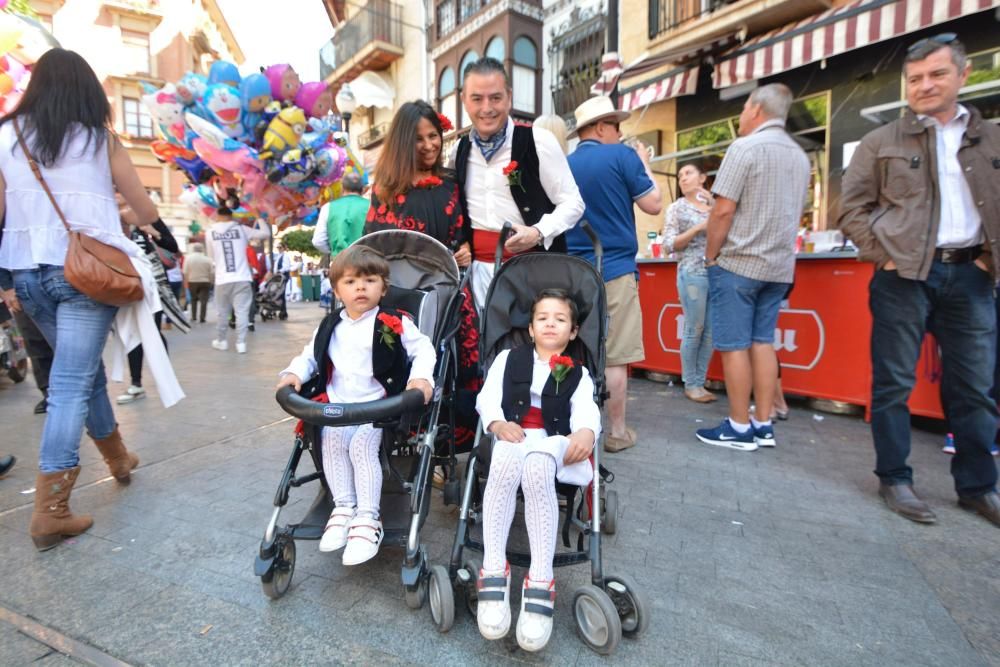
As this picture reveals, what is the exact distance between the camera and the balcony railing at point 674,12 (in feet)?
30.8

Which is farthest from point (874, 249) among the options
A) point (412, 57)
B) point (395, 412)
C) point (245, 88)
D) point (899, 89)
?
point (412, 57)

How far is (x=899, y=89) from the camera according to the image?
7.48 m

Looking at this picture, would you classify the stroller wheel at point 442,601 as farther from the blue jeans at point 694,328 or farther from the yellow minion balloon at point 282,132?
the yellow minion balloon at point 282,132

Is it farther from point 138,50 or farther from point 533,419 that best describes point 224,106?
point 138,50

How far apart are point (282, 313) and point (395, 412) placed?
12.8m

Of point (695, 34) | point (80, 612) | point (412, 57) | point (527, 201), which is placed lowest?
point (80, 612)

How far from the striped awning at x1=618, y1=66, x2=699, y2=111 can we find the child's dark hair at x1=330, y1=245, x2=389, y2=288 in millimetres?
8194

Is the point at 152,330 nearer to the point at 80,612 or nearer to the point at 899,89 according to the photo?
the point at 80,612

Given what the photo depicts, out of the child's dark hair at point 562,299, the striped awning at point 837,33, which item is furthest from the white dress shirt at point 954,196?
the striped awning at point 837,33

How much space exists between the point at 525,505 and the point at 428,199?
1.62m

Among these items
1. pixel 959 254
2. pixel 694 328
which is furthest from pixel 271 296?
pixel 959 254

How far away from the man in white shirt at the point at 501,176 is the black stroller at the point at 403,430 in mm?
355

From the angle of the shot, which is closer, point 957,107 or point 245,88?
point 957,107

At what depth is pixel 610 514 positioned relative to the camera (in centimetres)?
234
